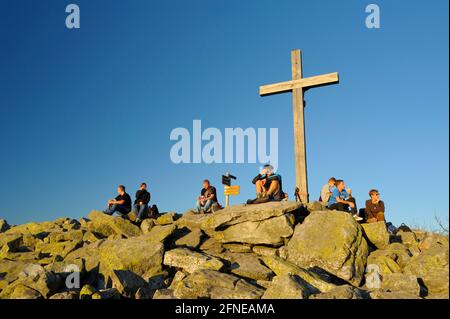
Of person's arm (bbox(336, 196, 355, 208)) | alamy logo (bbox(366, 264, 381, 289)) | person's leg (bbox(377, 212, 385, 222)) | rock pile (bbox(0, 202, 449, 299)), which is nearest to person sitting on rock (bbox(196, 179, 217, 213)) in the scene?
rock pile (bbox(0, 202, 449, 299))

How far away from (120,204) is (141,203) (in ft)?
3.48

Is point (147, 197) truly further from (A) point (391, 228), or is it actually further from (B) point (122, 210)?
(A) point (391, 228)

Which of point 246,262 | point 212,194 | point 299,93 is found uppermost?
point 299,93

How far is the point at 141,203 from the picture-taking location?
17594 mm

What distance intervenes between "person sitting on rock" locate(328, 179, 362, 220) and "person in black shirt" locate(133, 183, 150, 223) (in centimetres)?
740

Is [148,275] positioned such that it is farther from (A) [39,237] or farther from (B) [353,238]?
(A) [39,237]

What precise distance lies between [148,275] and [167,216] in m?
4.65

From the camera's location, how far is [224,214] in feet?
45.4

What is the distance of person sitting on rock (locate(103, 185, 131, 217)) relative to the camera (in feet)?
58.9

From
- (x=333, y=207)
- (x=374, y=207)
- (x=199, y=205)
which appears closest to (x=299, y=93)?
(x=333, y=207)

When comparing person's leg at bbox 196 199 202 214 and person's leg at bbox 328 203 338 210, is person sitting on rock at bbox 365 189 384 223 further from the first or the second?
person's leg at bbox 196 199 202 214
